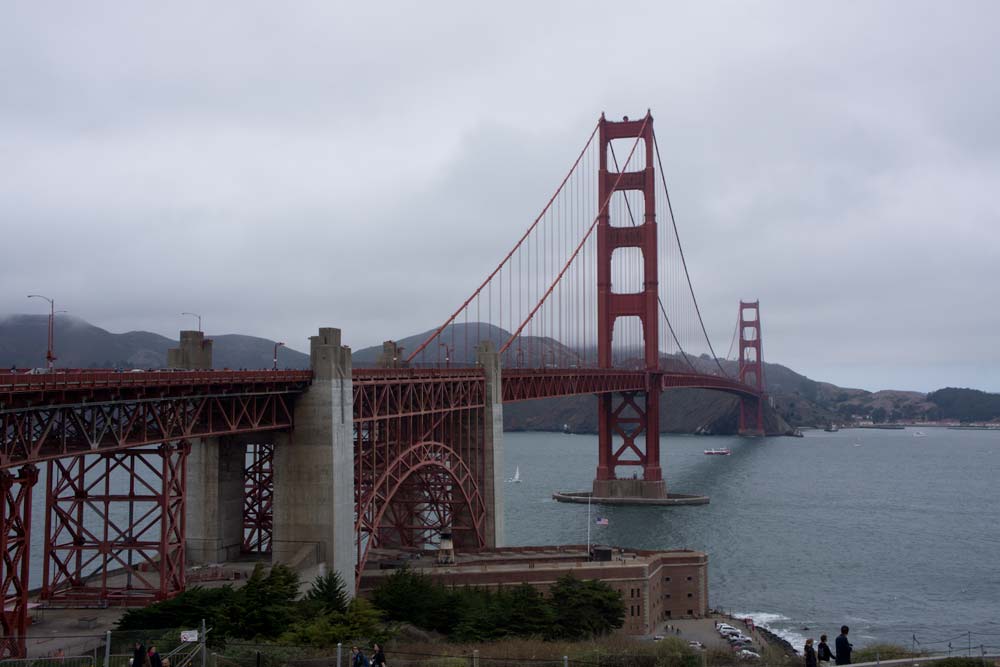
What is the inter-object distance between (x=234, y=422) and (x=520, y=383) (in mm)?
29894

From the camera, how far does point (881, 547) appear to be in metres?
58.3

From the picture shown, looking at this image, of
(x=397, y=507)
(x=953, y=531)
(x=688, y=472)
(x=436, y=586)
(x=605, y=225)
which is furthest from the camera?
(x=688, y=472)

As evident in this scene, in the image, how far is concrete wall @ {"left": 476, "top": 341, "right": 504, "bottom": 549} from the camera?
1816 inches

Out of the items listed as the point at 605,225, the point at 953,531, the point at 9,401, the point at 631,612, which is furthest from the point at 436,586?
the point at 605,225

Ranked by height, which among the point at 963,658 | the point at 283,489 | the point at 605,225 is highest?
the point at 605,225

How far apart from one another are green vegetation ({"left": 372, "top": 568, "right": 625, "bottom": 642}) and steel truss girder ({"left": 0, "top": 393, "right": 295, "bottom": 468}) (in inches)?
251

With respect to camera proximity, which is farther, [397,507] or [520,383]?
[520,383]

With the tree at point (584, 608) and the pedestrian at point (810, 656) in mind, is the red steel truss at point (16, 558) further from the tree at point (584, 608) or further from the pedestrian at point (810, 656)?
the tree at point (584, 608)

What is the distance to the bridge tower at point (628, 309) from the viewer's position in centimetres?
8081

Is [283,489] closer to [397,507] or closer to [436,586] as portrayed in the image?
[436,586]

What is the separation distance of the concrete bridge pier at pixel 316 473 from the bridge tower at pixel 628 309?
51707mm

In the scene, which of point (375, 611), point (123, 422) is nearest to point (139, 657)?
point (123, 422)

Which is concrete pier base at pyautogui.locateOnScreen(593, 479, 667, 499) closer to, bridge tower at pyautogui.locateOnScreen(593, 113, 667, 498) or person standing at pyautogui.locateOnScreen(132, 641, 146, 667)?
bridge tower at pyautogui.locateOnScreen(593, 113, 667, 498)

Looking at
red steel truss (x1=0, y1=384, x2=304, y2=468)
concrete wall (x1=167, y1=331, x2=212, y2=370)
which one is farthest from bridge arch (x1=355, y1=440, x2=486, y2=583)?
red steel truss (x1=0, y1=384, x2=304, y2=468)
